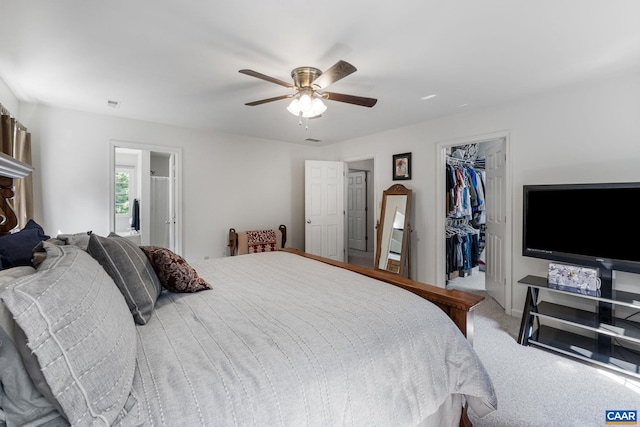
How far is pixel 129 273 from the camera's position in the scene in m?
1.29

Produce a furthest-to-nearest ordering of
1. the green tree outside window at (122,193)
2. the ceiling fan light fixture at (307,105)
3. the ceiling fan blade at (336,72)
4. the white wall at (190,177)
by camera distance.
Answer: the green tree outside window at (122,193)
the white wall at (190,177)
the ceiling fan light fixture at (307,105)
the ceiling fan blade at (336,72)

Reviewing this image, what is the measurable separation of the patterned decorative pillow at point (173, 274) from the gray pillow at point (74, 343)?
69 centimetres

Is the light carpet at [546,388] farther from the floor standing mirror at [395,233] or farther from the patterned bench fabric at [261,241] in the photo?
the patterned bench fabric at [261,241]

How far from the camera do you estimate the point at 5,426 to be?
25.2 inches

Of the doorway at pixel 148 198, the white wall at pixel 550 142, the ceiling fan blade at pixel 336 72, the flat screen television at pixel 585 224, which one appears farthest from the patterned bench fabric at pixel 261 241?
the flat screen television at pixel 585 224

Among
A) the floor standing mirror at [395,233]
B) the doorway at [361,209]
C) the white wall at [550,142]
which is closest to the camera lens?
Answer: the white wall at [550,142]

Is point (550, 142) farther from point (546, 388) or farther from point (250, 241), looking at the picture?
point (250, 241)

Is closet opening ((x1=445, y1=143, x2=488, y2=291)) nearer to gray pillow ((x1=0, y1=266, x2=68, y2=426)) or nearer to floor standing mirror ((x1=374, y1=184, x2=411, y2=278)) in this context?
floor standing mirror ((x1=374, y1=184, x2=411, y2=278))

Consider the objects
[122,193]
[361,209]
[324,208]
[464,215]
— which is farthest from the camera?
[361,209]

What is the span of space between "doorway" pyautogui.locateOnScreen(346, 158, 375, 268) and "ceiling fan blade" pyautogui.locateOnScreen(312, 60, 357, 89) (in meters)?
4.75

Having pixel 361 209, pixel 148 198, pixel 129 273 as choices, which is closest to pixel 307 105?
pixel 129 273

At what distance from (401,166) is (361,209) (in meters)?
2.97

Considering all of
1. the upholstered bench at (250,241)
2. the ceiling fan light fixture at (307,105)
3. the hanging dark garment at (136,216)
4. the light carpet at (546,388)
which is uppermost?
the ceiling fan light fixture at (307,105)

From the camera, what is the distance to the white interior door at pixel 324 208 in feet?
16.8
